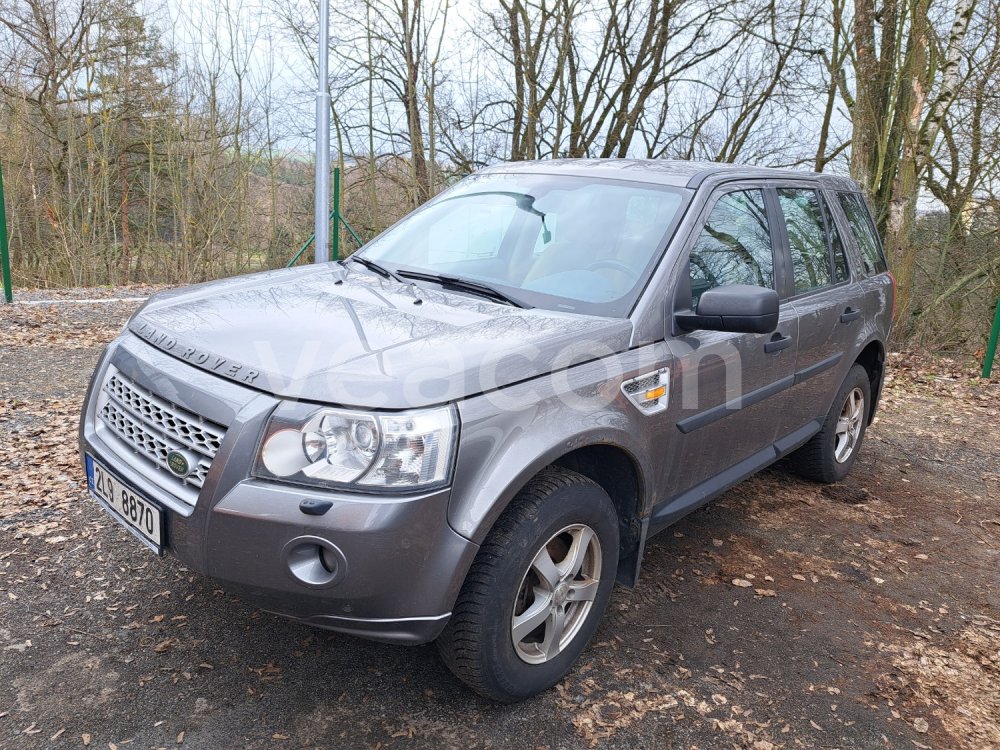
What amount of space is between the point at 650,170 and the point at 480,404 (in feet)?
6.01

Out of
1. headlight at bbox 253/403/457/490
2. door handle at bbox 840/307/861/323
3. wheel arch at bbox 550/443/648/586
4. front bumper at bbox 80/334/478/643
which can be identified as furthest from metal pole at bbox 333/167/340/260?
headlight at bbox 253/403/457/490

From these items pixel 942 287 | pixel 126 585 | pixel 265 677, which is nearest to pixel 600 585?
pixel 265 677

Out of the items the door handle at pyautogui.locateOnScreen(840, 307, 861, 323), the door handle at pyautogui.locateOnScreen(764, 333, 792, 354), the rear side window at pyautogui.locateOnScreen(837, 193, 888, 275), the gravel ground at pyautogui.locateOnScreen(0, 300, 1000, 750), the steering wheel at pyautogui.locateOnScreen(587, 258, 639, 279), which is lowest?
the gravel ground at pyautogui.locateOnScreen(0, 300, 1000, 750)

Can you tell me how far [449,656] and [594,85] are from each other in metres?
16.3

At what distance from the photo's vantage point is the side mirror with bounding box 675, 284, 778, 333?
9.29 ft

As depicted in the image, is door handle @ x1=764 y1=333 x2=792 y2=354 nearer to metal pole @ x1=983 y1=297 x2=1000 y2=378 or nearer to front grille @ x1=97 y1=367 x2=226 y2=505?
front grille @ x1=97 y1=367 x2=226 y2=505

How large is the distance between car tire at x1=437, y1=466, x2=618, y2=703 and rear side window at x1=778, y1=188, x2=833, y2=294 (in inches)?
76.0

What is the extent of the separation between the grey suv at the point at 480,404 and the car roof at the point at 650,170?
2 centimetres

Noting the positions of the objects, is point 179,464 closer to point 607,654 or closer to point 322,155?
→ point 607,654

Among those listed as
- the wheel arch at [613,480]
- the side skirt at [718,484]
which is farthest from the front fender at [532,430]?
the side skirt at [718,484]

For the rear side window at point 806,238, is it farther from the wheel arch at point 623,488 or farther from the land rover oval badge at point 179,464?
the land rover oval badge at point 179,464

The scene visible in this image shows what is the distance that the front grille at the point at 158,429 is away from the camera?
7.49ft

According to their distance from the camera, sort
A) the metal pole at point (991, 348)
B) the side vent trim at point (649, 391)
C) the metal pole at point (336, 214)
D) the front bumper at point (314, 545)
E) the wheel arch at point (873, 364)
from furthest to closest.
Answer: the metal pole at point (336, 214) < the metal pole at point (991, 348) < the wheel arch at point (873, 364) < the side vent trim at point (649, 391) < the front bumper at point (314, 545)

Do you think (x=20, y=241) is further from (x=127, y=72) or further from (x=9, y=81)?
(x=127, y=72)
